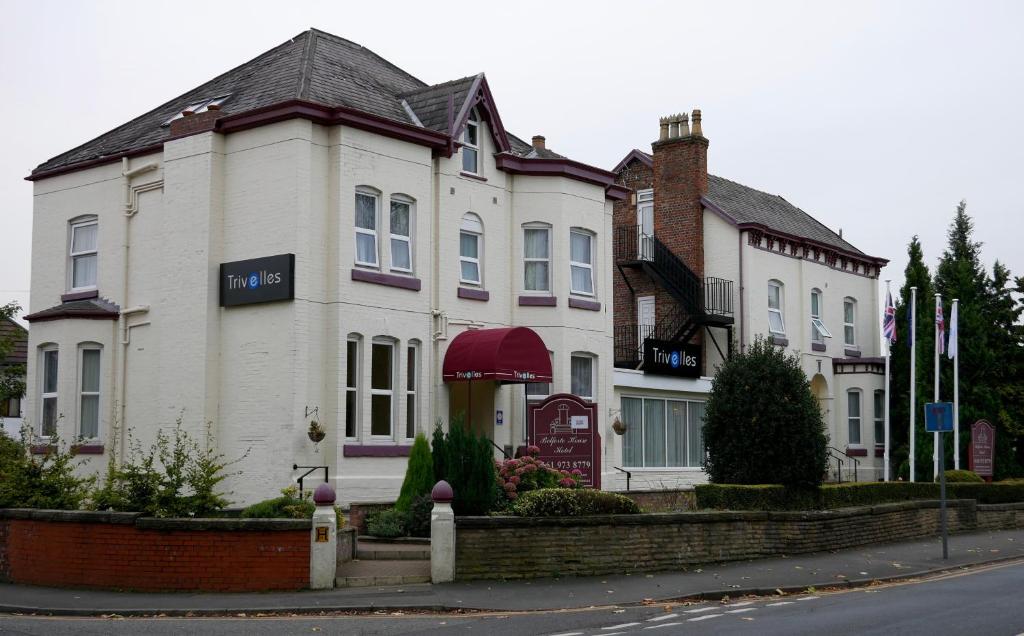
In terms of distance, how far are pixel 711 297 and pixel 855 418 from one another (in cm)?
842

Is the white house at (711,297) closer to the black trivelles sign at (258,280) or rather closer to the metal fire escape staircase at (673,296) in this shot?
the metal fire escape staircase at (673,296)

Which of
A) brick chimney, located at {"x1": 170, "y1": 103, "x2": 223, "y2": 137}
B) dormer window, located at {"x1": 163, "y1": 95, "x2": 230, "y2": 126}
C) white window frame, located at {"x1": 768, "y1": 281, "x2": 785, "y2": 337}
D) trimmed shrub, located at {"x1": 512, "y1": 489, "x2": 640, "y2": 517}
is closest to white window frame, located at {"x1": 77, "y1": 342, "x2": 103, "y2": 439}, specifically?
brick chimney, located at {"x1": 170, "y1": 103, "x2": 223, "y2": 137}

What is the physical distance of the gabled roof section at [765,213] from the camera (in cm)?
3894

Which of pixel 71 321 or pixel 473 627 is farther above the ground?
pixel 71 321

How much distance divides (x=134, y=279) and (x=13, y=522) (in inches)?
356

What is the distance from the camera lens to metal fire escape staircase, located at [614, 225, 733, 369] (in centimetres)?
3731

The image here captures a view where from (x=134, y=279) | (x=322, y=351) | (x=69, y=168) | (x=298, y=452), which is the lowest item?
(x=298, y=452)

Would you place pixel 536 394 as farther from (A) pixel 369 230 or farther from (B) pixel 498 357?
(A) pixel 369 230

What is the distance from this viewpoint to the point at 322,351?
2395 centimetres

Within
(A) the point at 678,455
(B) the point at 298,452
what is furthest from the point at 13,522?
(A) the point at 678,455

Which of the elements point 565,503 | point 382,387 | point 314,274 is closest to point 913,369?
point 382,387

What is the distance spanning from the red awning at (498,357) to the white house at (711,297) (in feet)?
27.1

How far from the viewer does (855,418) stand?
42344 millimetres

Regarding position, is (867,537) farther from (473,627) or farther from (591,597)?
(473,627)
